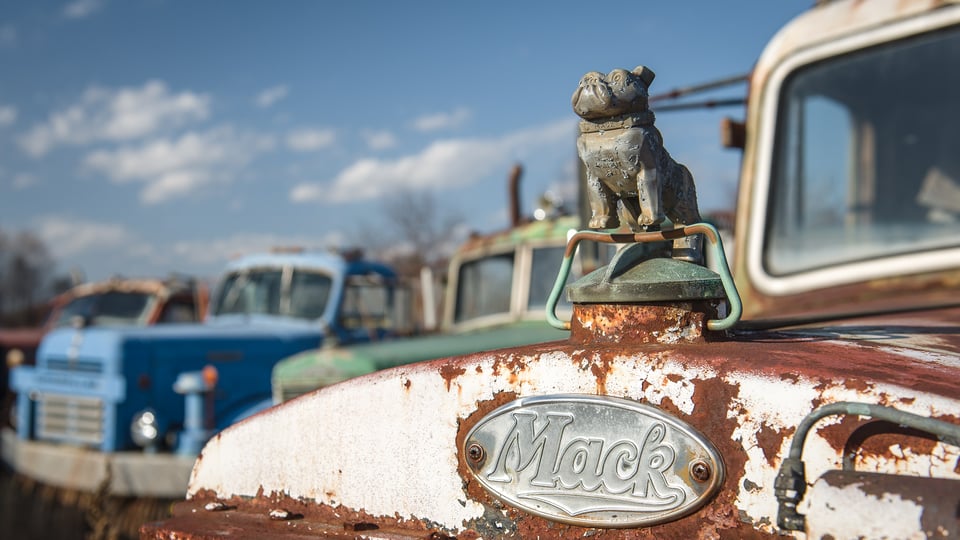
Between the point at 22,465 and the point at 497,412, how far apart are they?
6742mm

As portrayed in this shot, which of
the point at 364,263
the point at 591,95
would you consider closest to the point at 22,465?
the point at 364,263

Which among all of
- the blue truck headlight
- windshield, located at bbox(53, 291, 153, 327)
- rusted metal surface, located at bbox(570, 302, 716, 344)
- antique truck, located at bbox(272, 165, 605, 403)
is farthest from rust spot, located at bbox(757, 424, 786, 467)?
windshield, located at bbox(53, 291, 153, 327)

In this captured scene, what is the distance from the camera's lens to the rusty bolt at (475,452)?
1.31 metres

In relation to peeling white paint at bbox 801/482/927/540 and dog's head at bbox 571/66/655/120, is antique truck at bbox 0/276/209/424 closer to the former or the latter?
dog's head at bbox 571/66/655/120

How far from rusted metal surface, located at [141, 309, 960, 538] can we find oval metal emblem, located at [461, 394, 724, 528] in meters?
0.02

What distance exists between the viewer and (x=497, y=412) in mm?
1302

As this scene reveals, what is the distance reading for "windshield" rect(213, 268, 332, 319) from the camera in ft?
23.2

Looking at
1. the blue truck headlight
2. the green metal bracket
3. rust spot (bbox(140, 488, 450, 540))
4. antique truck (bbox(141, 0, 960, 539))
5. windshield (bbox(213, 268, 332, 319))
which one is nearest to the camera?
antique truck (bbox(141, 0, 960, 539))

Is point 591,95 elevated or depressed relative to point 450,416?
elevated

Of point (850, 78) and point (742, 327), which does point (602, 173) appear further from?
point (850, 78)

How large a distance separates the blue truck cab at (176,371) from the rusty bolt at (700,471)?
196 inches

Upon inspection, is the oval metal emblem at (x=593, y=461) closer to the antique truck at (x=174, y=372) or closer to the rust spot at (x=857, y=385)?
the rust spot at (x=857, y=385)

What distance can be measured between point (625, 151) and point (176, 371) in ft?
19.1

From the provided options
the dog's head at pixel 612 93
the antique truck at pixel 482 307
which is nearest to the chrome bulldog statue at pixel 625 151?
the dog's head at pixel 612 93
